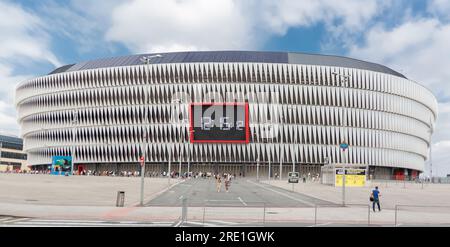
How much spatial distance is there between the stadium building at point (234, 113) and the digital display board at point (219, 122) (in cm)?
26

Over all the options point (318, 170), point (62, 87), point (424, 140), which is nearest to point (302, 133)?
point (318, 170)

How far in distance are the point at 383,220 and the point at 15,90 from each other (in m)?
158

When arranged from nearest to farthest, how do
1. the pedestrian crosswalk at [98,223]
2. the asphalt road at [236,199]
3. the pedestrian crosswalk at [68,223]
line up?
1. the pedestrian crosswalk at [68,223]
2. the pedestrian crosswalk at [98,223]
3. the asphalt road at [236,199]

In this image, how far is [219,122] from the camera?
12450 centimetres

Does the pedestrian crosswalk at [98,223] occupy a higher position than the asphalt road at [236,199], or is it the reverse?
the pedestrian crosswalk at [98,223]

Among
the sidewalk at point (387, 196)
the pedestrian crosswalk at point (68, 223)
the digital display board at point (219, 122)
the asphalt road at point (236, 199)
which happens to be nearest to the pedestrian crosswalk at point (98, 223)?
the pedestrian crosswalk at point (68, 223)

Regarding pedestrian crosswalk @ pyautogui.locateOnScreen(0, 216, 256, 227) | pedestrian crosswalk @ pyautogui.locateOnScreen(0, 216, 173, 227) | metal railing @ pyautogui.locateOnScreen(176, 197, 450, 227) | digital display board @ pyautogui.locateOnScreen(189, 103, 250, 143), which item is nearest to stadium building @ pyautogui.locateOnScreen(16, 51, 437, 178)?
digital display board @ pyautogui.locateOnScreen(189, 103, 250, 143)

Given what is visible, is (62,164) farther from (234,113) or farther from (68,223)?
(68,223)

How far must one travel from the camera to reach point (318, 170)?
13325 cm

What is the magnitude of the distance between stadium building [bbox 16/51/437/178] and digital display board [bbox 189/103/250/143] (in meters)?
0.26

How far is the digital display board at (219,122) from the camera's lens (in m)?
124

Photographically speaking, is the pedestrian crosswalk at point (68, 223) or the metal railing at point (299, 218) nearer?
the pedestrian crosswalk at point (68, 223)

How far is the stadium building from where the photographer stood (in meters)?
126

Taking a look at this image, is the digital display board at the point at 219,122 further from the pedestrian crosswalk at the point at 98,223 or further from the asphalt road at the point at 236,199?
the pedestrian crosswalk at the point at 98,223
